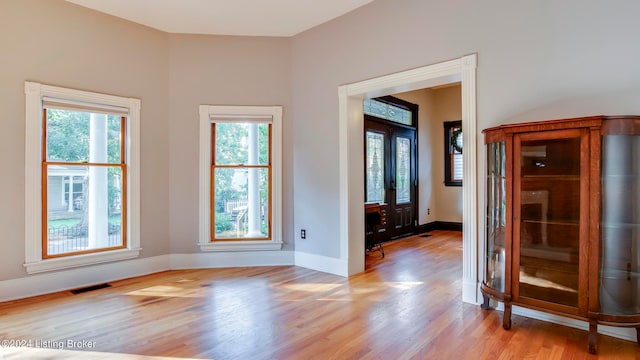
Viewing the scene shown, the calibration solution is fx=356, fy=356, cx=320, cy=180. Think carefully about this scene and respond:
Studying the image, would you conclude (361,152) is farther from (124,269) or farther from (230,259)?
(124,269)

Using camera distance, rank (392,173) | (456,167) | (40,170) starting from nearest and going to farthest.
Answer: (40,170)
(392,173)
(456,167)

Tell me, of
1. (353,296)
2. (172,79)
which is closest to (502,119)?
(353,296)

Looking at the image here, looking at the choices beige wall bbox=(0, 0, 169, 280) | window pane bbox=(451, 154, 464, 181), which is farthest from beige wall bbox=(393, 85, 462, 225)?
beige wall bbox=(0, 0, 169, 280)

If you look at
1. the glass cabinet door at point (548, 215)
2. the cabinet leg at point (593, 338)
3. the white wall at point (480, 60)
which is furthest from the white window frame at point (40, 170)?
the cabinet leg at point (593, 338)

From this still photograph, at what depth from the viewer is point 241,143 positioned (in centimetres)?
479

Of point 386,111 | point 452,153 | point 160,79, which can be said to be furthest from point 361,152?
point 452,153

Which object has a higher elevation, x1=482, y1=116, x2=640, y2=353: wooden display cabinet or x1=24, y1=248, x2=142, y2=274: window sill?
x1=482, y1=116, x2=640, y2=353: wooden display cabinet

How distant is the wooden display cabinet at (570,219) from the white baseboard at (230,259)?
2660 millimetres

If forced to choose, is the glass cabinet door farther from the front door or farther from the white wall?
the front door

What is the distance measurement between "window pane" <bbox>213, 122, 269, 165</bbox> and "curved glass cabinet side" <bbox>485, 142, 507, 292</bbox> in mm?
2854

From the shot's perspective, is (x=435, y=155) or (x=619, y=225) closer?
(x=619, y=225)

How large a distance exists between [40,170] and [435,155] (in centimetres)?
695

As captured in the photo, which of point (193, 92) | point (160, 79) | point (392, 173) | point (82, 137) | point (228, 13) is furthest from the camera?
point (392, 173)

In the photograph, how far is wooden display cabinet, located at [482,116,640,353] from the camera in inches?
91.7
